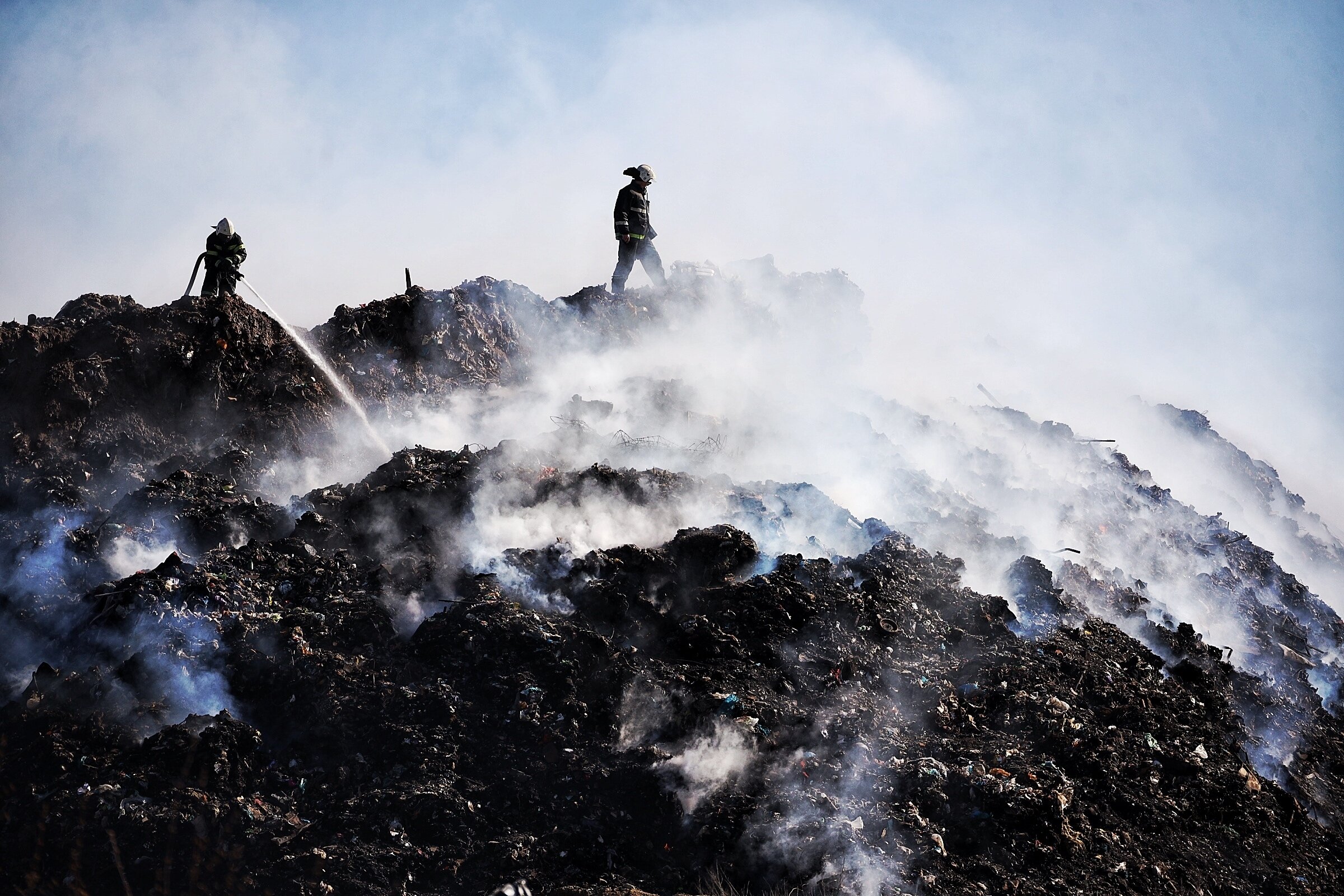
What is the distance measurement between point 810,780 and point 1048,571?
4284 mm

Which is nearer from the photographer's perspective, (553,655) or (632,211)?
(553,655)

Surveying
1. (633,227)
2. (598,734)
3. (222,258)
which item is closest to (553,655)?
(598,734)

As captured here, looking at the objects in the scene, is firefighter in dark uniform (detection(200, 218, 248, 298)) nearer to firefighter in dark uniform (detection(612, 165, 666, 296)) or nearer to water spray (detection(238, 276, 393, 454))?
water spray (detection(238, 276, 393, 454))

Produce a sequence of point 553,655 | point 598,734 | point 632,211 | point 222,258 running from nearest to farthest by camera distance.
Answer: point 598,734 < point 553,655 < point 222,258 < point 632,211

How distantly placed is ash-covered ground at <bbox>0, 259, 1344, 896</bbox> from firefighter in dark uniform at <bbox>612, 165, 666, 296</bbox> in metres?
2.43

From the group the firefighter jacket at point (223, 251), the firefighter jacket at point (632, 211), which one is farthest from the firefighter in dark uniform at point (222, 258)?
the firefighter jacket at point (632, 211)

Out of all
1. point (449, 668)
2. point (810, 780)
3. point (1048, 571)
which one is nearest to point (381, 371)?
point (449, 668)

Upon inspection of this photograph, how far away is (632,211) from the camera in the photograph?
13.4 m

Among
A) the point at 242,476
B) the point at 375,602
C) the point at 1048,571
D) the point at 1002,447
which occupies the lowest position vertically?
the point at 375,602

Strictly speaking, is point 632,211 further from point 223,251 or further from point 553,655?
point 553,655

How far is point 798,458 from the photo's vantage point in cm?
1162

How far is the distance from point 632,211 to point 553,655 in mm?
8135

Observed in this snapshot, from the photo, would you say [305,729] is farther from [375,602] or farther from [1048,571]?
[1048,571]

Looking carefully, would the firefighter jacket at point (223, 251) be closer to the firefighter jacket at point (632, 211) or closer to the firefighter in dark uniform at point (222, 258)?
the firefighter in dark uniform at point (222, 258)
